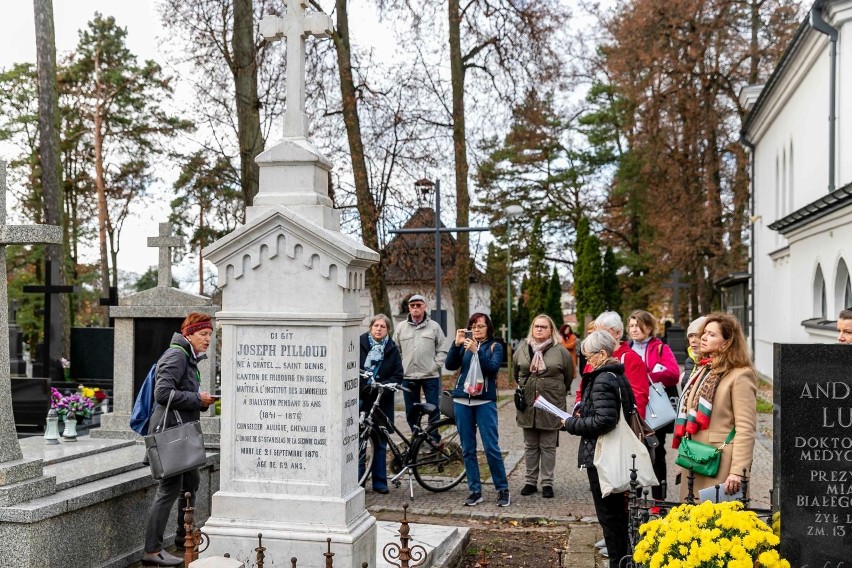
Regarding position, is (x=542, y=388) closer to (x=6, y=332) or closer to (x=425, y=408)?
(x=425, y=408)

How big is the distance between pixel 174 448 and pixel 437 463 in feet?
13.5

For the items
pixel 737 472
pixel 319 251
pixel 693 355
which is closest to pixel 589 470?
pixel 737 472

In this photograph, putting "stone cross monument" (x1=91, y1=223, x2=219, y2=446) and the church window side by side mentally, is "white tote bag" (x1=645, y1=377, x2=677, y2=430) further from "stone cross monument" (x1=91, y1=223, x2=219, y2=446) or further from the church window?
the church window

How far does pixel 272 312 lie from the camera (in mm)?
5406

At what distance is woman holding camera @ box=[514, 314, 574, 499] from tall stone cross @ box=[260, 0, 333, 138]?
367 cm

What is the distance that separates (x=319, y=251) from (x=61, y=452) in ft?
9.98

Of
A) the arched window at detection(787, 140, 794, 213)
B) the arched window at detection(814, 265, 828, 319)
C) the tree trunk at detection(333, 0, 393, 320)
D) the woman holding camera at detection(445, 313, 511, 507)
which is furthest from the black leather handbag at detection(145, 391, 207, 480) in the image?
the arched window at detection(787, 140, 794, 213)

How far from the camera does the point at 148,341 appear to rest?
8.53m

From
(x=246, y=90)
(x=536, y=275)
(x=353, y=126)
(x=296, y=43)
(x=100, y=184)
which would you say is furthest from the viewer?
(x=536, y=275)

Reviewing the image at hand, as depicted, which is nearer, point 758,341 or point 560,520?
point 560,520

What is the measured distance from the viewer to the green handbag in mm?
5379

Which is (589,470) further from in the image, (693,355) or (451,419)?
(451,419)

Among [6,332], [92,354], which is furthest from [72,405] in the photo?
[92,354]

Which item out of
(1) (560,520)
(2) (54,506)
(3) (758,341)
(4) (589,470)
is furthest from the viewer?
(3) (758,341)
